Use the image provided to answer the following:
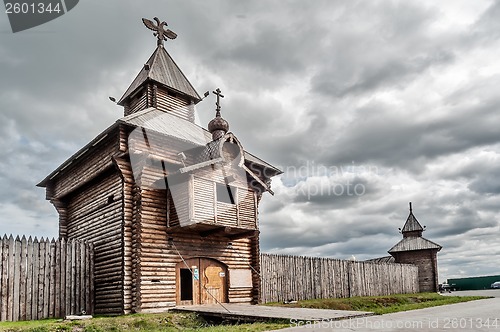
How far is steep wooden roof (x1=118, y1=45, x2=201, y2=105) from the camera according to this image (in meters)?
23.4

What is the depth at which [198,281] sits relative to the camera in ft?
60.4

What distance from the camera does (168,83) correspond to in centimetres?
2358

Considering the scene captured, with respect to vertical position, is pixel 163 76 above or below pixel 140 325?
above

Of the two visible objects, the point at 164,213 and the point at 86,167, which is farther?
the point at 86,167

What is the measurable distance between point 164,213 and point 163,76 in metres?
8.80

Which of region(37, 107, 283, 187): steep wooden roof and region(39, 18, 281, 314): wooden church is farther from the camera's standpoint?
region(37, 107, 283, 187): steep wooden roof

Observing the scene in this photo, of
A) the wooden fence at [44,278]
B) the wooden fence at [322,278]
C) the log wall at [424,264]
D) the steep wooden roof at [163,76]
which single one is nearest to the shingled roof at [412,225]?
the log wall at [424,264]

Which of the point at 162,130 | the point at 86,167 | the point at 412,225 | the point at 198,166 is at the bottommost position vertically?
the point at 412,225

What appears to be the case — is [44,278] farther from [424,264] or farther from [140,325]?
[424,264]

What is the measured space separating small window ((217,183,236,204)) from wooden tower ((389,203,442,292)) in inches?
955

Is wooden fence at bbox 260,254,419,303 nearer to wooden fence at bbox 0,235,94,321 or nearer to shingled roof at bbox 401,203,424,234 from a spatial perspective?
shingled roof at bbox 401,203,424,234

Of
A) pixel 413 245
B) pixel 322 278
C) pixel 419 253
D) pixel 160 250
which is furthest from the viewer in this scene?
pixel 413 245

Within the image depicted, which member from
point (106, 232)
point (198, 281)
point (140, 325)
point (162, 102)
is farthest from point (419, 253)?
point (140, 325)

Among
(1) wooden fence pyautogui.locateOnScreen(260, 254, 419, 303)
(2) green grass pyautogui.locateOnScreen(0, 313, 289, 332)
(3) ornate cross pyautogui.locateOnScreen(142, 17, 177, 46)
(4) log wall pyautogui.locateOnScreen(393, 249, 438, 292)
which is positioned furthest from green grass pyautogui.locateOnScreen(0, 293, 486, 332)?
(4) log wall pyautogui.locateOnScreen(393, 249, 438, 292)
